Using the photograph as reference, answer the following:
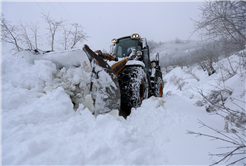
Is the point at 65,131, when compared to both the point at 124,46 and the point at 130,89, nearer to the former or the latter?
the point at 130,89

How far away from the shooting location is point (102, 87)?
6.16ft

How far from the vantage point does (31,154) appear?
2.67 feet

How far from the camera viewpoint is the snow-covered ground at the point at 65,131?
87cm

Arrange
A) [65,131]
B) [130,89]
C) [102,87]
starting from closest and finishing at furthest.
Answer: [65,131], [102,87], [130,89]

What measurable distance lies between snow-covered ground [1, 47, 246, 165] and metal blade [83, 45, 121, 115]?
12cm

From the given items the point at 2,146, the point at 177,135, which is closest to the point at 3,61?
the point at 2,146

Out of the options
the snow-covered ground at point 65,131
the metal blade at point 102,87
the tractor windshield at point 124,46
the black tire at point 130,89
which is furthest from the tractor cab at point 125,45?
the snow-covered ground at point 65,131

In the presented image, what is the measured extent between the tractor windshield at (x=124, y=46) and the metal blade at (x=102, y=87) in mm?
2542

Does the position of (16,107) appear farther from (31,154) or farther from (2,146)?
(31,154)

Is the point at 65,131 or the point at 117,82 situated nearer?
the point at 65,131

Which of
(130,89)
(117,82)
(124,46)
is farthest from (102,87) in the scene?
(124,46)

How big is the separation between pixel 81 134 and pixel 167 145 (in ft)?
3.03

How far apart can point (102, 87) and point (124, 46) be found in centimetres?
304

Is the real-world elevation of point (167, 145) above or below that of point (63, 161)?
below
